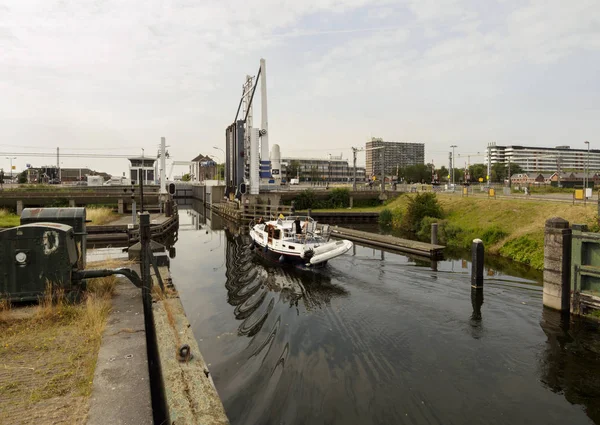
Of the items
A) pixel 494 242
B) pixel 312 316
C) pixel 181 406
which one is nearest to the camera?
pixel 181 406

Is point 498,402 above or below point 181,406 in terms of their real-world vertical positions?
below

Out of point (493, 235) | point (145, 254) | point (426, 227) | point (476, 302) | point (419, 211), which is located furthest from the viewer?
point (419, 211)

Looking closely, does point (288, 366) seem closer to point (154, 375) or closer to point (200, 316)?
point (154, 375)

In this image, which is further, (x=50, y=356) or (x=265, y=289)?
(x=265, y=289)

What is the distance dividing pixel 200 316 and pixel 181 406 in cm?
884

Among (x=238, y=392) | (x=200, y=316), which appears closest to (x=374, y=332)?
(x=238, y=392)

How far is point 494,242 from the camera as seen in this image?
27.5 meters

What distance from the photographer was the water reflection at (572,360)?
395 inches

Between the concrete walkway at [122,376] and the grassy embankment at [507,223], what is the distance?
2012 cm

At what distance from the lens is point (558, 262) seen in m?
14.5

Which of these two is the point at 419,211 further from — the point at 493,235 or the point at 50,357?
the point at 50,357

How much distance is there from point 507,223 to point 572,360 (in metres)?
19.5

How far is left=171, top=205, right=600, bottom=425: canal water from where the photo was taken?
9.32m

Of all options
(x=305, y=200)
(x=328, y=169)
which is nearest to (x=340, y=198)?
(x=305, y=200)
